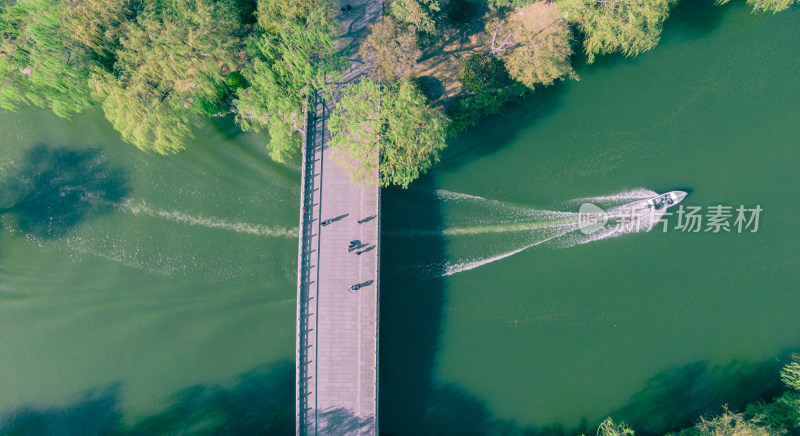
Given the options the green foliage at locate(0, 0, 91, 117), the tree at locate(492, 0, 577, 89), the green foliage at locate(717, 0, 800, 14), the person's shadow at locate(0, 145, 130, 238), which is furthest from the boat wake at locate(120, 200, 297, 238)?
the green foliage at locate(717, 0, 800, 14)

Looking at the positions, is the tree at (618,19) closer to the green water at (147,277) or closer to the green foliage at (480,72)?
the green foliage at (480,72)

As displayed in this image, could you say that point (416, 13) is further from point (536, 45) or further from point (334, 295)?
point (334, 295)

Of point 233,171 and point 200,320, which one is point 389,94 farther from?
point 200,320

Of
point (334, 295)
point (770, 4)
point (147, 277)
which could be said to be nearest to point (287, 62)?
point (334, 295)

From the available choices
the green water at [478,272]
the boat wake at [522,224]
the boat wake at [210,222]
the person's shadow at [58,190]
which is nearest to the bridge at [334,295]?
the green water at [478,272]

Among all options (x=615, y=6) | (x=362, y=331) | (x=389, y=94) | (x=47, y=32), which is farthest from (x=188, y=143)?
(x=615, y=6)

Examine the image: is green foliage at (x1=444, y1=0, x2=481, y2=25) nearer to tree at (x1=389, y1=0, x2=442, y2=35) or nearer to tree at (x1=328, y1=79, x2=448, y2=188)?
tree at (x1=389, y1=0, x2=442, y2=35)

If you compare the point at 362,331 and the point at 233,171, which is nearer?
the point at 362,331
